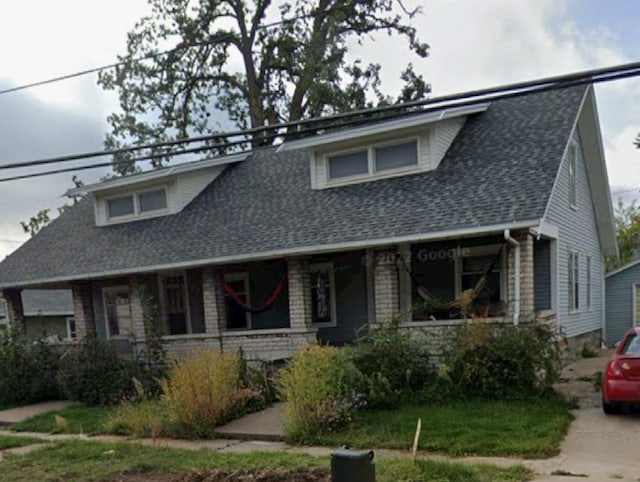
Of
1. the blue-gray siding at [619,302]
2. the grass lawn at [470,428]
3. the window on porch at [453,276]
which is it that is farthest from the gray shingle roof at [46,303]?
the blue-gray siding at [619,302]

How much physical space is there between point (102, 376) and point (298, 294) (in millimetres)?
→ 4469

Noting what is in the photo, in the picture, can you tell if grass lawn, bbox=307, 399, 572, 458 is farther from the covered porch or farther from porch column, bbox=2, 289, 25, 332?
porch column, bbox=2, 289, 25, 332

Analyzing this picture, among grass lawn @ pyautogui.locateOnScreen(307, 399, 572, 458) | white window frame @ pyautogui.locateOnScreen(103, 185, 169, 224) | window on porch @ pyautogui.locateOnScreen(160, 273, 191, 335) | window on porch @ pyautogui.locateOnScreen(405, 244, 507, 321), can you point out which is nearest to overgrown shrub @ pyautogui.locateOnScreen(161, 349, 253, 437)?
grass lawn @ pyautogui.locateOnScreen(307, 399, 572, 458)

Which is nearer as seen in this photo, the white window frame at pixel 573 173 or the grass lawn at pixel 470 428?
the grass lawn at pixel 470 428

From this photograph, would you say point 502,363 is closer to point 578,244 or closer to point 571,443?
point 571,443

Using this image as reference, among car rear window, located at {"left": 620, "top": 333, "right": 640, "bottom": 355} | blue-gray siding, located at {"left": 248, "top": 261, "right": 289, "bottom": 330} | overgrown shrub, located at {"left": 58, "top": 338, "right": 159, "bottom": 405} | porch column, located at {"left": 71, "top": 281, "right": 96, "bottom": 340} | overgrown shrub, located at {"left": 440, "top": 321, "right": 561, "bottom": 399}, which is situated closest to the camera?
car rear window, located at {"left": 620, "top": 333, "right": 640, "bottom": 355}

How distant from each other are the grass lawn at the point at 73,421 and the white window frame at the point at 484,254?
7622 mm

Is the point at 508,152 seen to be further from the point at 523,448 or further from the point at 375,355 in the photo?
the point at 523,448

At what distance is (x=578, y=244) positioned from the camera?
44.3 ft

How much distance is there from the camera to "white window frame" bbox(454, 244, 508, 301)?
1101 cm

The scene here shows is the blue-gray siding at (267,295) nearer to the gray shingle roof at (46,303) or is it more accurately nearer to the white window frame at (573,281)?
the white window frame at (573,281)

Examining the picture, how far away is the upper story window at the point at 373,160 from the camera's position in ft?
39.5

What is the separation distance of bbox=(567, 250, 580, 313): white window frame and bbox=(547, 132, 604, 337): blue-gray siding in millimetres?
130

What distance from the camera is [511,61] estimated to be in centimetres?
1015
